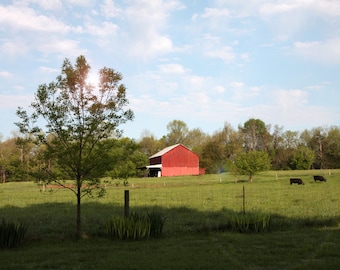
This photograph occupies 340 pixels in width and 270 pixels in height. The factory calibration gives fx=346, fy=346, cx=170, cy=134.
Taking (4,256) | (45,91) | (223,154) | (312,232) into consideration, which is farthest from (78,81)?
(223,154)

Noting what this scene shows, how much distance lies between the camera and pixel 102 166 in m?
11.5

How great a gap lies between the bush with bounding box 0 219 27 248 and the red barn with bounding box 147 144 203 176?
246 ft

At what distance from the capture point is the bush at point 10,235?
393 inches

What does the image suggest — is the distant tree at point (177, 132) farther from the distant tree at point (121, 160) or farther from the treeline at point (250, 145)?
the distant tree at point (121, 160)

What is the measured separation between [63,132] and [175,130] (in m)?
112

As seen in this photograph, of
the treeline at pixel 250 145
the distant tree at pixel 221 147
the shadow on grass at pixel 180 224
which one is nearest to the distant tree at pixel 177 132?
the treeline at pixel 250 145

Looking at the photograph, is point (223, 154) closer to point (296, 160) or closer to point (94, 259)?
point (296, 160)

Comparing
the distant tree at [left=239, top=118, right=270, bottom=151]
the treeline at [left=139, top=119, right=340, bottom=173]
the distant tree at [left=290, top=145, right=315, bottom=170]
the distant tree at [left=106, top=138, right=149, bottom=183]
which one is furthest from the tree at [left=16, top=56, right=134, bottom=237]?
the distant tree at [left=239, top=118, right=270, bottom=151]

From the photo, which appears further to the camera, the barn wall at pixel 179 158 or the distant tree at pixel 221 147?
the distant tree at pixel 221 147

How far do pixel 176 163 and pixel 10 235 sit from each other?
254 feet

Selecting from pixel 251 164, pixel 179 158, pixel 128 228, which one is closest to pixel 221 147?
pixel 179 158

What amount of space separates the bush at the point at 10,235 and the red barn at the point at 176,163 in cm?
7487

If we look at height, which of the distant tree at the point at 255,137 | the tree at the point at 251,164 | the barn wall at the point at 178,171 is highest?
the distant tree at the point at 255,137

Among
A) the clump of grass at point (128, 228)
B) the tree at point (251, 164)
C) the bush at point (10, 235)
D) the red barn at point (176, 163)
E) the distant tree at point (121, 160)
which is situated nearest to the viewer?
the bush at point (10, 235)
